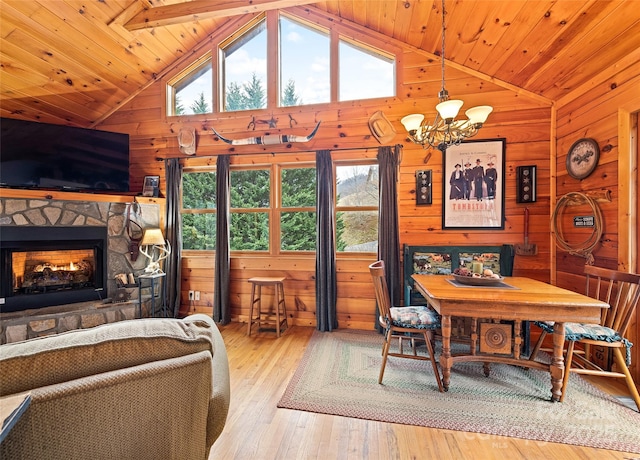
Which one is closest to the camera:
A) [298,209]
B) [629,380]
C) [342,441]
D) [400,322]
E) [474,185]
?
[342,441]

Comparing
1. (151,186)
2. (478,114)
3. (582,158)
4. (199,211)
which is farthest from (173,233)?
(582,158)

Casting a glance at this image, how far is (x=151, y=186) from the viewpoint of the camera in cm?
378

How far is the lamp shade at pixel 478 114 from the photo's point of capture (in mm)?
1972

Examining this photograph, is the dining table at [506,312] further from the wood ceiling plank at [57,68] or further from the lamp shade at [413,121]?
the wood ceiling plank at [57,68]

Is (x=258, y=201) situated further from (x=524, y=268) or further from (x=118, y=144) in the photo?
(x=524, y=268)

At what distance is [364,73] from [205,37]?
7.46ft

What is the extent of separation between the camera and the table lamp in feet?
11.0

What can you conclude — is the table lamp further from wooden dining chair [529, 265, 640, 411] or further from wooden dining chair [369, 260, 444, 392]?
wooden dining chair [529, 265, 640, 411]

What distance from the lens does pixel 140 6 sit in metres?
2.87

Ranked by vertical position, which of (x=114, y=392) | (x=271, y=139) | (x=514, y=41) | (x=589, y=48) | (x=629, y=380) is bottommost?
(x=629, y=380)

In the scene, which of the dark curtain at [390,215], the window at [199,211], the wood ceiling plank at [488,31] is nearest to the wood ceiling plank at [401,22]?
the wood ceiling plank at [488,31]

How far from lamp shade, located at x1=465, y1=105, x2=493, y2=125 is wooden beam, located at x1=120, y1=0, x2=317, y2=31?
1.65m

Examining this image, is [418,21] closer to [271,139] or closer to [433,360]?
[271,139]

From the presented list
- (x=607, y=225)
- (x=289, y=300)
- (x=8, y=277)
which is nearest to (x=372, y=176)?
(x=289, y=300)
